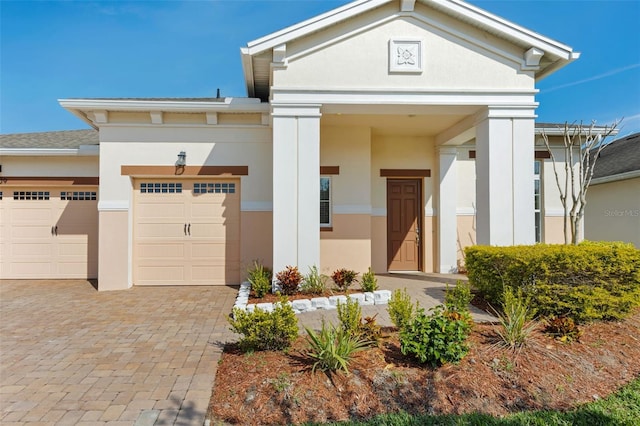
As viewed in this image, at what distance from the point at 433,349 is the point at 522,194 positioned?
465cm

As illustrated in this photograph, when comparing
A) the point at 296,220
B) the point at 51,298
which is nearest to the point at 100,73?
the point at 51,298

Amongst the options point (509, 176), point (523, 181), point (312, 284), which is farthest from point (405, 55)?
point (312, 284)

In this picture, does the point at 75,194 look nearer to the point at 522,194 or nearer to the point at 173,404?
the point at 173,404

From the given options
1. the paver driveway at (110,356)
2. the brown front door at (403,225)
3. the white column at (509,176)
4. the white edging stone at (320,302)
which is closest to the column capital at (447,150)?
the brown front door at (403,225)

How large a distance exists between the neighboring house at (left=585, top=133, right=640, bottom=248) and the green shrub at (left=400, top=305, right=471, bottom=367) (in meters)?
10.9

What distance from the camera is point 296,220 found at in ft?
23.1

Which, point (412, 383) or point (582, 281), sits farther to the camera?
point (582, 281)

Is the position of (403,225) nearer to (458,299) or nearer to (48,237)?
(458,299)

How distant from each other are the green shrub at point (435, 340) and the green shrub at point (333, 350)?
55 centimetres

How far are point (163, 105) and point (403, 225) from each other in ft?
22.1

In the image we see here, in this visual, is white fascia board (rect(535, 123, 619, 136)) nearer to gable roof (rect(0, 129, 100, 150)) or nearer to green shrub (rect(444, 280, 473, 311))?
green shrub (rect(444, 280, 473, 311))

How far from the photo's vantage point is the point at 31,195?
31.8 feet

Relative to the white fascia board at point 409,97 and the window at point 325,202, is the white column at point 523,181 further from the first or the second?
the window at point 325,202

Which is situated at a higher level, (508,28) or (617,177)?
(508,28)
